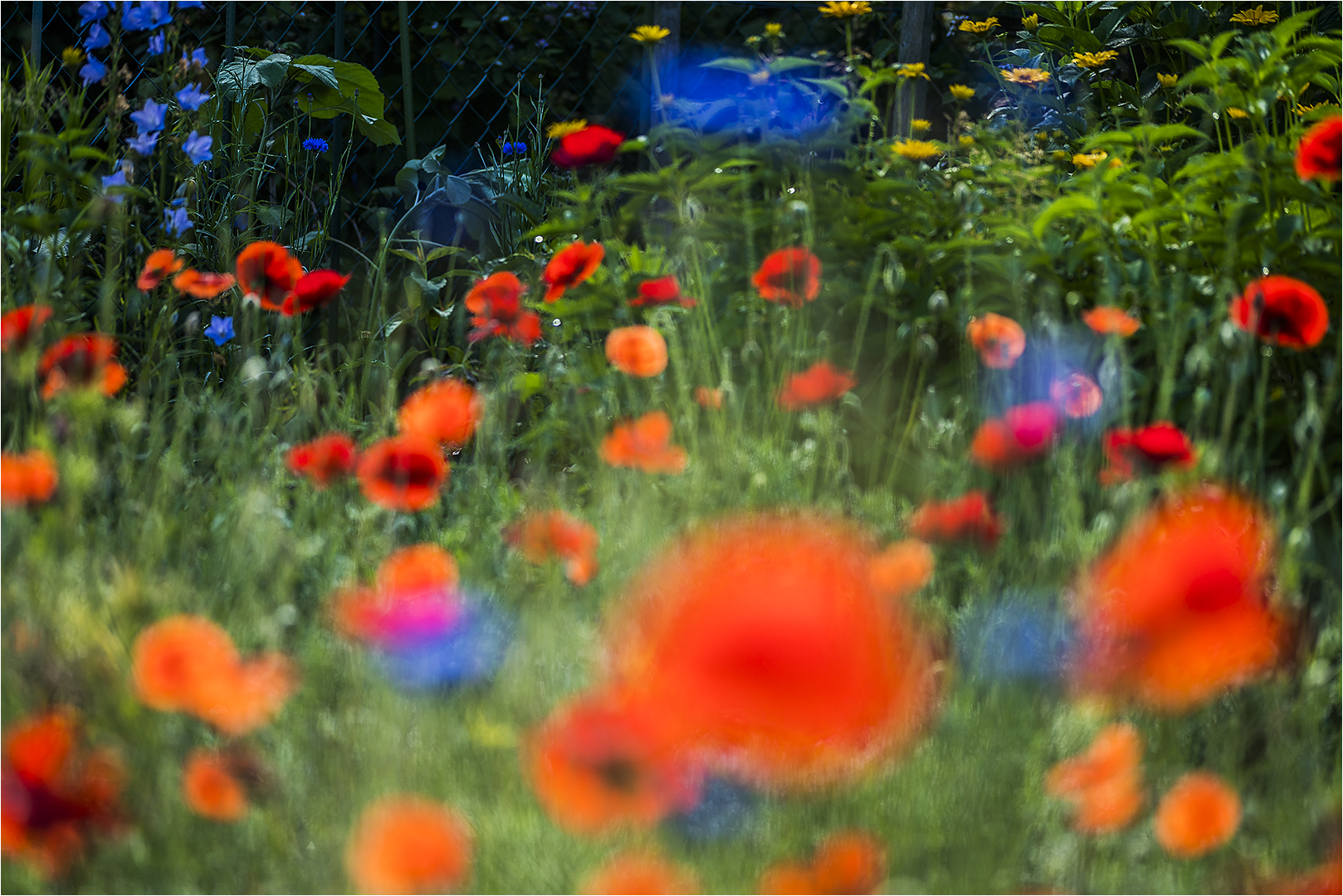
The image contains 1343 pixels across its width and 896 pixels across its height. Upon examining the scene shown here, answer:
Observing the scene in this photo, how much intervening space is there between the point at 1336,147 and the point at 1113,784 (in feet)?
3.41

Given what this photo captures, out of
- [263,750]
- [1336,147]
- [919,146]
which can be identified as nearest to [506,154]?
[919,146]

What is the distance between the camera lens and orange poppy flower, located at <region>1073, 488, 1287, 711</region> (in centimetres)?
115

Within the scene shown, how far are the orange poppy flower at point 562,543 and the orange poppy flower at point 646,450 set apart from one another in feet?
0.39

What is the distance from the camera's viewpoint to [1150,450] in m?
1.32

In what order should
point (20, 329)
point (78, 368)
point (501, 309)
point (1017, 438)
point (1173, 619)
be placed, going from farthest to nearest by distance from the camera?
1. point (501, 309)
2. point (20, 329)
3. point (78, 368)
4. point (1017, 438)
5. point (1173, 619)

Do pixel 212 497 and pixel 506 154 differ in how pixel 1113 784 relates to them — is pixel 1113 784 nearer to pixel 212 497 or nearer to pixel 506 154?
pixel 212 497

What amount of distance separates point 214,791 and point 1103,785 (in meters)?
0.74

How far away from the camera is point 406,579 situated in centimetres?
121

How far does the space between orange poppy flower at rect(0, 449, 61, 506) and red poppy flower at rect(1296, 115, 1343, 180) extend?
1.61 metres

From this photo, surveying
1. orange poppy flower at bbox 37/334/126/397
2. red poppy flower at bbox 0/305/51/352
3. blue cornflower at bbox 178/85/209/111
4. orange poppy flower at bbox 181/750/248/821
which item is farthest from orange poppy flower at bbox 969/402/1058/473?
blue cornflower at bbox 178/85/209/111

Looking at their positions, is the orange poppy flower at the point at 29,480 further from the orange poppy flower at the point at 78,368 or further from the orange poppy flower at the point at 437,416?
the orange poppy flower at the point at 437,416

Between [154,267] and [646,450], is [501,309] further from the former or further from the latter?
[154,267]

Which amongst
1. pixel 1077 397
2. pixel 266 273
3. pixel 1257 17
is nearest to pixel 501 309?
pixel 266 273

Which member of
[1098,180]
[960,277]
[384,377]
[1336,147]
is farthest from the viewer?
[384,377]
